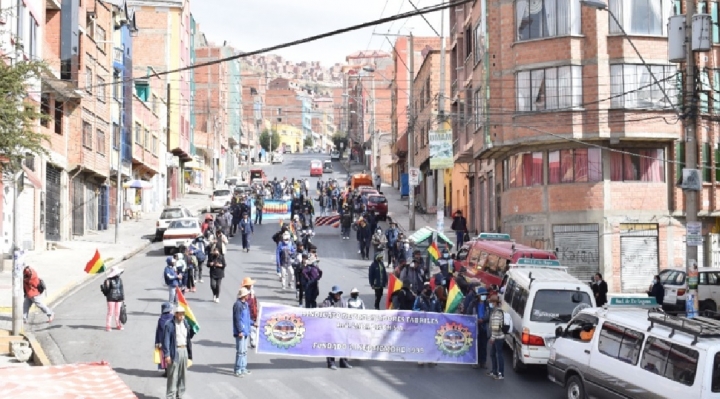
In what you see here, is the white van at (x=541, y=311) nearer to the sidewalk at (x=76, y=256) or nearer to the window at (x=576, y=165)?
the sidewalk at (x=76, y=256)

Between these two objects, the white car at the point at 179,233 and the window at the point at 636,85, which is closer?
the window at the point at 636,85

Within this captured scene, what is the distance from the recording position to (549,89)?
34.2 m

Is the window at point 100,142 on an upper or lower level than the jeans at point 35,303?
upper

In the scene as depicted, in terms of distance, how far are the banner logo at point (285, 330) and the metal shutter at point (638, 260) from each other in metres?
19.1

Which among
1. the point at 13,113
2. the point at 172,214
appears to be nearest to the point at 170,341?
the point at 13,113

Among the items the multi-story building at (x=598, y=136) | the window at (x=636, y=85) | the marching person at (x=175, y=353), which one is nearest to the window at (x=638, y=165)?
the multi-story building at (x=598, y=136)

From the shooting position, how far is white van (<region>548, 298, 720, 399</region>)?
12.4 m

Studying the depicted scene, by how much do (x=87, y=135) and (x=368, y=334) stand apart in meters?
29.7

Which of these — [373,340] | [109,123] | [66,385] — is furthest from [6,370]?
[109,123]

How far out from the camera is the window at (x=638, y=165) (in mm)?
34156

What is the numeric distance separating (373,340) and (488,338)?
2.40 meters

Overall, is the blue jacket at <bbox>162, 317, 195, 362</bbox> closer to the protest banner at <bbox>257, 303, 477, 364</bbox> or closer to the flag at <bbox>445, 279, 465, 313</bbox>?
the protest banner at <bbox>257, 303, 477, 364</bbox>

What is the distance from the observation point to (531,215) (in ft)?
116

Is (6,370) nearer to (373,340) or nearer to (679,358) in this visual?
(373,340)
